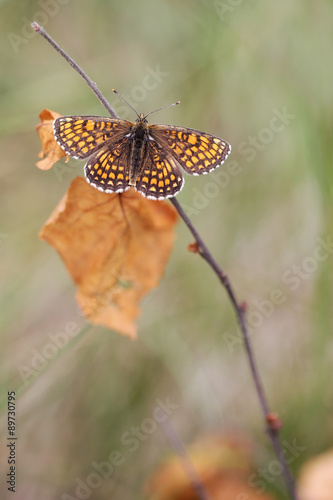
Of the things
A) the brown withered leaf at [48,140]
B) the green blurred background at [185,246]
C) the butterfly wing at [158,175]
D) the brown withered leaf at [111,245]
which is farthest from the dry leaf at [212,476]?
the brown withered leaf at [48,140]

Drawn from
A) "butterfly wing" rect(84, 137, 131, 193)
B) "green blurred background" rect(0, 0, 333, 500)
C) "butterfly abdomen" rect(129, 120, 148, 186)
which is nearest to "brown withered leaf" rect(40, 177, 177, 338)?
"butterfly wing" rect(84, 137, 131, 193)

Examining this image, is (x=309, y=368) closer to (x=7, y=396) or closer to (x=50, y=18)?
(x=7, y=396)

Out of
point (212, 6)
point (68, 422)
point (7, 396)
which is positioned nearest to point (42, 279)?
point (68, 422)

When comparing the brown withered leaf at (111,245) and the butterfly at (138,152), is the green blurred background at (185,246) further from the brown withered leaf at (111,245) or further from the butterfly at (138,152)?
the brown withered leaf at (111,245)

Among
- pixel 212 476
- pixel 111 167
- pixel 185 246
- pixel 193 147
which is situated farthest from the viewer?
pixel 185 246

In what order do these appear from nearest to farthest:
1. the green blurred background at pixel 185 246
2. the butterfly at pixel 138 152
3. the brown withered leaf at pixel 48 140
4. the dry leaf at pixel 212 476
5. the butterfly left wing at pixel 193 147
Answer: the brown withered leaf at pixel 48 140 → the butterfly at pixel 138 152 → the butterfly left wing at pixel 193 147 → the dry leaf at pixel 212 476 → the green blurred background at pixel 185 246

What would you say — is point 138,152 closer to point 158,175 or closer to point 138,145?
Answer: point 138,145

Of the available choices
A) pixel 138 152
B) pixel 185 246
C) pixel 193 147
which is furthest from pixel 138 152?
pixel 185 246

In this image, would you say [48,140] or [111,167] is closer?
[48,140]

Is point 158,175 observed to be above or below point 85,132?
below
